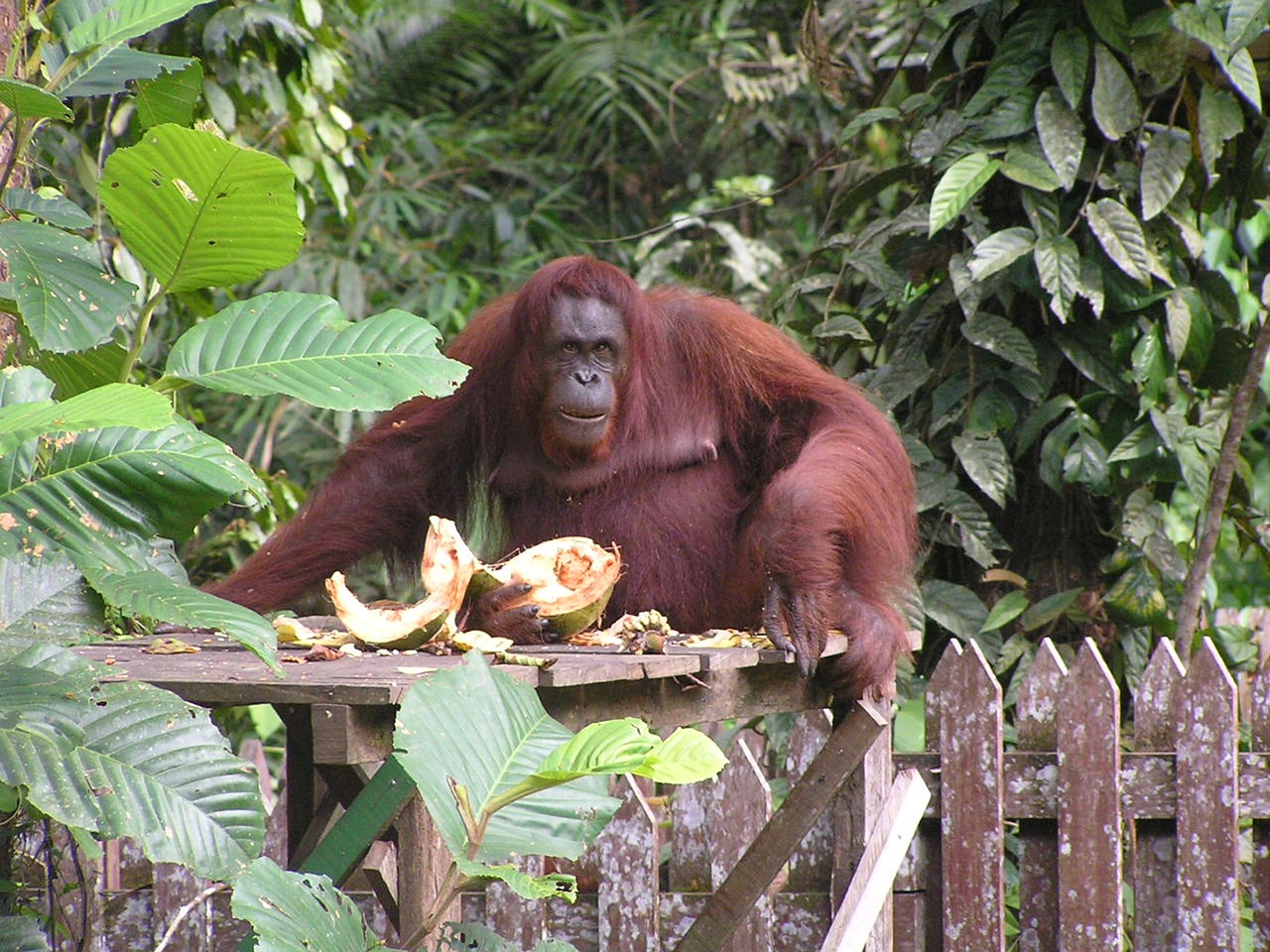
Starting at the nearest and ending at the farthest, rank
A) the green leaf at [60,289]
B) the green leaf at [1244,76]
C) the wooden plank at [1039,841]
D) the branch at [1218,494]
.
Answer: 1. the green leaf at [60,289]
2. the wooden plank at [1039,841]
3. the green leaf at [1244,76]
4. the branch at [1218,494]

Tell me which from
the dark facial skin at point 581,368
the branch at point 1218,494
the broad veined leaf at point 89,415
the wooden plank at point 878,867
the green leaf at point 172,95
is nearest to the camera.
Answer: the broad veined leaf at point 89,415

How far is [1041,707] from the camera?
10.5 feet

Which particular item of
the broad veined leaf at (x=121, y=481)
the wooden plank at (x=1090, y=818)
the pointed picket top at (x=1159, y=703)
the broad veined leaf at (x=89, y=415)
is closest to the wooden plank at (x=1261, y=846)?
the pointed picket top at (x=1159, y=703)

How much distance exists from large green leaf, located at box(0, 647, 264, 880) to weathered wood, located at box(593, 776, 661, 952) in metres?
1.62

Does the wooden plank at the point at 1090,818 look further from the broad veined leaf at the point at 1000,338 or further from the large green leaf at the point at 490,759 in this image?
the large green leaf at the point at 490,759

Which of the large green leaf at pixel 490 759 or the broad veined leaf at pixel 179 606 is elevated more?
the broad veined leaf at pixel 179 606

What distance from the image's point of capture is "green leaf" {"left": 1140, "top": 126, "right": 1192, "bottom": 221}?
3.76 meters

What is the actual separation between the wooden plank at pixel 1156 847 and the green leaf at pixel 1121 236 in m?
1.04

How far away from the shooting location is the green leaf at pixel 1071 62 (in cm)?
379

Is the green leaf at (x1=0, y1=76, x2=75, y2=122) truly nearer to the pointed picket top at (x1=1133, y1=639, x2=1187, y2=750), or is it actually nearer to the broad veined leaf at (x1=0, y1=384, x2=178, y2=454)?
the broad veined leaf at (x1=0, y1=384, x2=178, y2=454)

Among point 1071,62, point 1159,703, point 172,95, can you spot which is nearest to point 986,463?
point 1159,703

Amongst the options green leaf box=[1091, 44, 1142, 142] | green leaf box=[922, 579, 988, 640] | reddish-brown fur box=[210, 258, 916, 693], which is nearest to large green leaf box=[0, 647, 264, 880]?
reddish-brown fur box=[210, 258, 916, 693]

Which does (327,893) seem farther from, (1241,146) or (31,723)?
(1241,146)

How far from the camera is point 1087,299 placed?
379 cm
